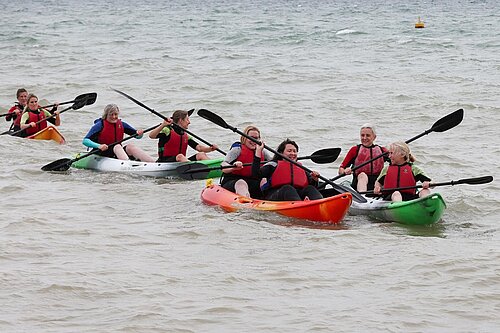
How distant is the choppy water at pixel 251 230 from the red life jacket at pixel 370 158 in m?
0.78

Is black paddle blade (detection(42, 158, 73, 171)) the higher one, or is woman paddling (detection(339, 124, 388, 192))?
woman paddling (detection(339, 124, 388, 192))

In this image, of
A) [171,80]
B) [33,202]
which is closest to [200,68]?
[171,80]

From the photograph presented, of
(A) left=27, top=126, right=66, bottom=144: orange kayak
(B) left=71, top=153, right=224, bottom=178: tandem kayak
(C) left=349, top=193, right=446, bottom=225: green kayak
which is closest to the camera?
(C) left=349, top=193, right=446, bottom=225: green kayak

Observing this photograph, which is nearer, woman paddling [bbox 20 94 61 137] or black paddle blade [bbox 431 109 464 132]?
black paddle blade [bbox 431 109 464 132]

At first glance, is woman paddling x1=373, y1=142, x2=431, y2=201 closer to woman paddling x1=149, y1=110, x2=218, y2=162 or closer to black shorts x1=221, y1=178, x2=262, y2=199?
black shorts x1=221, y1=178, x2=262, y2=199

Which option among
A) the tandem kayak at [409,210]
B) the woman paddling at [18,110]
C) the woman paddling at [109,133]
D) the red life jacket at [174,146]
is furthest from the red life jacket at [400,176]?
the woman paddling at [18,110]

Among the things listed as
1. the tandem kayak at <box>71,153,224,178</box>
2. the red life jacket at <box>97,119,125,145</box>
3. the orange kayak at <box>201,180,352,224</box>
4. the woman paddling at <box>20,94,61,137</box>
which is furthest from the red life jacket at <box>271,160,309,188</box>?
the woman paddling at <box>20,94,61,137</box>

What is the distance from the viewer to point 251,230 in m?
8.95

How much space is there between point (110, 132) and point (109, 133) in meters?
0.02

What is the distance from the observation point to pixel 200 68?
25.2 m

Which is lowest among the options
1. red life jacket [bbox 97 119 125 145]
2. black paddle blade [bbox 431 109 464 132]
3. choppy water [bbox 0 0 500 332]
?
choppy water [bbox 0 0 500 332]

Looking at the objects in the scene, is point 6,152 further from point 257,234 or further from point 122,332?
point 122,332

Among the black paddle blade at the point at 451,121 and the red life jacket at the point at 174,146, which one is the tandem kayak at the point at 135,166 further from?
the black paddle blade at the point at 451,121

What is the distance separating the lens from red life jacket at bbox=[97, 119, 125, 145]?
1223cm
